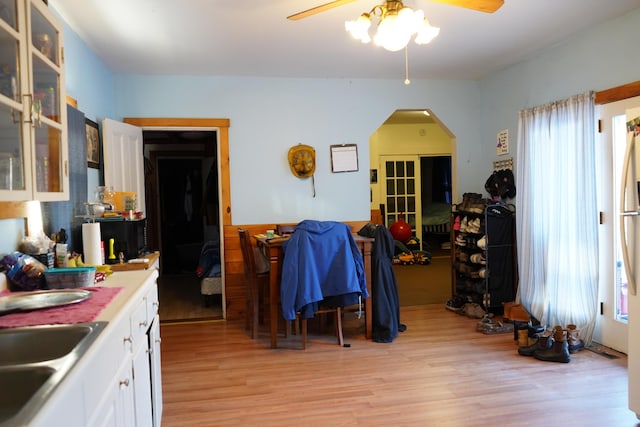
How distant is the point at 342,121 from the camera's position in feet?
16.0

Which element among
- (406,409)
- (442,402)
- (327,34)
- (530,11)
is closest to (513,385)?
(442,402)

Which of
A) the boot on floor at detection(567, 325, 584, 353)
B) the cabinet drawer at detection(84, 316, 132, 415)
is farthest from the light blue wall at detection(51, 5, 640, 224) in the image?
the cabinet drawer at detection(84, 316, 132, 415)

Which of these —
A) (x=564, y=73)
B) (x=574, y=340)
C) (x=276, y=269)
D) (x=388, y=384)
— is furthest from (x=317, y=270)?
(x=564, y=73)

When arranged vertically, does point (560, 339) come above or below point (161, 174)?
below

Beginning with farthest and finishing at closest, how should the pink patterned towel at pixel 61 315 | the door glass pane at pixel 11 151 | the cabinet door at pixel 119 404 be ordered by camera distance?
the door glass pane at pixel 11 151
the pink patterned towel at pixel 61 315
the cabinet door at pixel 119 404


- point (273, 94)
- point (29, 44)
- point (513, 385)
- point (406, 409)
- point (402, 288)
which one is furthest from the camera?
point (402, 288)

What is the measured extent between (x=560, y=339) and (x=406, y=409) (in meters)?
1.48

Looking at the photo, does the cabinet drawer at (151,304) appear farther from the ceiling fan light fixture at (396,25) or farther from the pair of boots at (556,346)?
the pair of boots at (556,346)

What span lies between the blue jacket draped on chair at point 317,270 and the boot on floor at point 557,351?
1.40 meters

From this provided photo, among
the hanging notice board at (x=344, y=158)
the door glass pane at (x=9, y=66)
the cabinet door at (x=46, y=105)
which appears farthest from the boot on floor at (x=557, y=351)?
the door glass pane at (x=9, y=66)

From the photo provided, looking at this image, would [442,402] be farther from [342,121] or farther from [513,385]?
[342,121]

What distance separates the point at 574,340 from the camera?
11.2 feet

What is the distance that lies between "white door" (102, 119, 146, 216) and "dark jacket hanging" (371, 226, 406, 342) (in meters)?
2.10

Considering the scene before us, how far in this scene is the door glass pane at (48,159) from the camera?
185 cm
